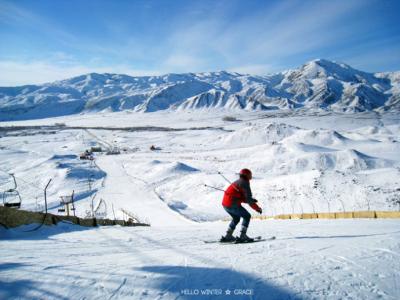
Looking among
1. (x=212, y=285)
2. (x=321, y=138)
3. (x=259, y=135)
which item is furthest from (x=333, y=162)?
(x=259, y=135)

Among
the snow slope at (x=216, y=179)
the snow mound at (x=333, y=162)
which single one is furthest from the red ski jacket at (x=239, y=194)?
the snow mound at (x=333, y=162)

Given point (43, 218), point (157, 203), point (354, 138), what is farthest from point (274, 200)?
point (354, 138)

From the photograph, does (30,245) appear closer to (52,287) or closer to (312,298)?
(52,287)

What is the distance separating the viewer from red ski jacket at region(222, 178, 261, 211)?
770 cm

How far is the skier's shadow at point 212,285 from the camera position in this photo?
13.9ft

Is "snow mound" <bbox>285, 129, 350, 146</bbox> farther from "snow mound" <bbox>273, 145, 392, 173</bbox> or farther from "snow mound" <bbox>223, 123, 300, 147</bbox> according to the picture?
"snow mound" <bbox>273, 145, 392, 173</bbox>

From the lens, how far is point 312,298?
4.09 metres

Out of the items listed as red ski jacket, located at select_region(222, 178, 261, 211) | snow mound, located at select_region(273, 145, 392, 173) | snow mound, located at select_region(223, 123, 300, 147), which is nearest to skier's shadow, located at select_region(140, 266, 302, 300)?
red ski jacket, located at select_region(222, 178, 261, 211)

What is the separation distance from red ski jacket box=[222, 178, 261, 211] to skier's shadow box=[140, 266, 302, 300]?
2.71m

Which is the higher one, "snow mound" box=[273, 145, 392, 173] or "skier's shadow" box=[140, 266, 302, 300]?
"skier's shadow" box=[140, 266, 302, 300]

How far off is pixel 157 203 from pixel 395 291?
32.0 meters

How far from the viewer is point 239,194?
26.0 feet

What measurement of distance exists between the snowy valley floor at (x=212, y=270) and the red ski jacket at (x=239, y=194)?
3.47 feet

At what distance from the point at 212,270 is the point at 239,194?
9.67 ft
